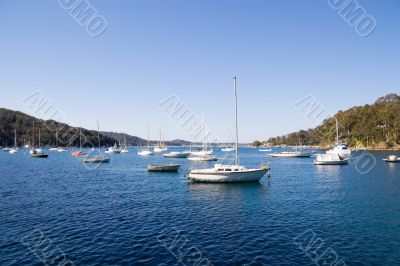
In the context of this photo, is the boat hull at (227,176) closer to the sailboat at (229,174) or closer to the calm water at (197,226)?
the sailboat at (229,174)

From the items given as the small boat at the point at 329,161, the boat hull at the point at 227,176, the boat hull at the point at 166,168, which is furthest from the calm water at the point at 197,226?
the small boat at the point at 329,161

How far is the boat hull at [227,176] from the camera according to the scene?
52.3 m

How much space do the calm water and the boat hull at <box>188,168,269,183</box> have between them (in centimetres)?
476

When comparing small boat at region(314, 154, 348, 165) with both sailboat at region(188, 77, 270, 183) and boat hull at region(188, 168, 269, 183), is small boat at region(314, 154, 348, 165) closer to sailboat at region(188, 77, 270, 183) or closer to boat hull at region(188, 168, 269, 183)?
sailboat at region(188, 77, 270, 183)

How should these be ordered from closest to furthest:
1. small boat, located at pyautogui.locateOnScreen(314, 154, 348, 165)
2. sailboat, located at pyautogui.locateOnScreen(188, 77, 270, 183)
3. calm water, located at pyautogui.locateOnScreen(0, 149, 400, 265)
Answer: calm water, located at pyautogui.locateOnScreen(0, 149, 400, 265) → sailboat, located at pyautogui.locateOnScreen(188, 77, 270, 183) → small boat, located at pyautogui.locateOnScreen(314, 154, 348, 165)

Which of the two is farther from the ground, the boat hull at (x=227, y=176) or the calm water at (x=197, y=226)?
the boat hull at (x=227, y=176)

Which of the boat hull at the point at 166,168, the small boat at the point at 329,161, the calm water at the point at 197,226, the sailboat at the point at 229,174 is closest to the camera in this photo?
the calm water at the point at 197,226

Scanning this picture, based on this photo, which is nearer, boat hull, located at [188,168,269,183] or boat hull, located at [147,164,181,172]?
boat hull, located at [188,168,269,183]

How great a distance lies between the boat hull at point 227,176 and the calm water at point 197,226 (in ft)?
15.6

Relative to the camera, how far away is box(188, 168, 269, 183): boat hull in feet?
172

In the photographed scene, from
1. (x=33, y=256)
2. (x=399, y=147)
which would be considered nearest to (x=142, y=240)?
(x=33, y=256)

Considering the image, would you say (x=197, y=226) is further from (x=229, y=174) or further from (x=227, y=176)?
(x=227, y=176)

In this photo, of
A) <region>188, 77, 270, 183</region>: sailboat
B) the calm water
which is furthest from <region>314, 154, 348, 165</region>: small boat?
<region>188, 77, 270, 183</region>: sailboat

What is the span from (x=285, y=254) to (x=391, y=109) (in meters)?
211
